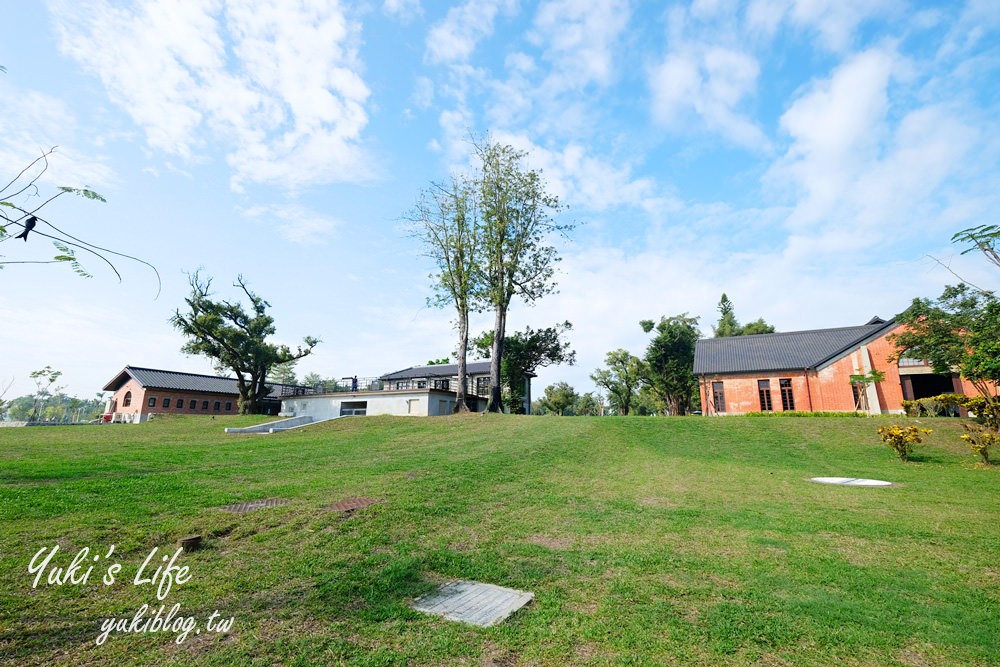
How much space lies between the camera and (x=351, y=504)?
22.7ft

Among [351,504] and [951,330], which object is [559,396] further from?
[351,504]

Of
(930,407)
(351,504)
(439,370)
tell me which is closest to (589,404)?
(439,370)

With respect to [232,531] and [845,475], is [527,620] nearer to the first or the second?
[232,531]

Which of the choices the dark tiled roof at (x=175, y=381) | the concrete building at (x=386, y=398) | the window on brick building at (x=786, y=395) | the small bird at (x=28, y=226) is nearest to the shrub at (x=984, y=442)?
the window on brick building at (x=786, y=395)

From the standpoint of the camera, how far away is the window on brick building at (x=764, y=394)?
30.2 metres

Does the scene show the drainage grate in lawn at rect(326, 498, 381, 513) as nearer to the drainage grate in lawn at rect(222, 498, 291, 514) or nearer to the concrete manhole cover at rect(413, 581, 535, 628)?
the drainage grate in lawn at rect(222, 498, 291, 514)

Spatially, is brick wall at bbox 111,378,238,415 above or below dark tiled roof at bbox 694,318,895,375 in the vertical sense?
below

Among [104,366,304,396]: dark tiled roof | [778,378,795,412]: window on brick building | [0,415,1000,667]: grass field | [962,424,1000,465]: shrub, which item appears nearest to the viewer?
[0,415,1000,667]: grass field

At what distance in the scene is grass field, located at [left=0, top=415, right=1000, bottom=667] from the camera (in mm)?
3346

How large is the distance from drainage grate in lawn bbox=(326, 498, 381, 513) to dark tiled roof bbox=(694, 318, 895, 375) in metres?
30.4

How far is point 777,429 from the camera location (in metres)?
20.0

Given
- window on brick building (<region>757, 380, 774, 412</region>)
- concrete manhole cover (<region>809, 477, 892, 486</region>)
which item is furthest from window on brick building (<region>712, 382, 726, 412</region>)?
concrete manhole cover (<region>809, 477, 892, 486</region>)

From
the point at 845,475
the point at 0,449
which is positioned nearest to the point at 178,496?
the point at 0,449

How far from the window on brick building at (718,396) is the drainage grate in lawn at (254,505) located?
31626mm
